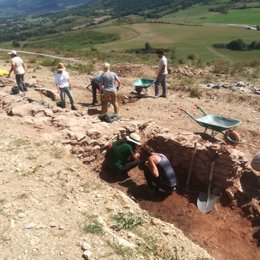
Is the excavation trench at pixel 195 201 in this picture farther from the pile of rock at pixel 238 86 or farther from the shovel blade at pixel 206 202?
the pile of rock at pixel 238 86

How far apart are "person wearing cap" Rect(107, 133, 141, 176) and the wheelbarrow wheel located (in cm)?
Answer: 269

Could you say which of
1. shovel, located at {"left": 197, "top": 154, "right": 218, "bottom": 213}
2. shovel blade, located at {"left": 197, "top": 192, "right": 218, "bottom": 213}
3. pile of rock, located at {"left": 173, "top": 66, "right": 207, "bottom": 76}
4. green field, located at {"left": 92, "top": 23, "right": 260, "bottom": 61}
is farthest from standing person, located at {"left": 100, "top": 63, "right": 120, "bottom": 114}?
green field, located at {"left": 92, "top": 23, "right": 260, "bottom": 61}

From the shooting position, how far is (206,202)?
28.6ft

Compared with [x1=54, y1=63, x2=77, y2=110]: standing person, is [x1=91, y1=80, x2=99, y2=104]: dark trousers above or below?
below

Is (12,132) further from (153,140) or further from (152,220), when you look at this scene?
(152,220)

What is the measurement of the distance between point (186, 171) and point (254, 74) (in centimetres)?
1155

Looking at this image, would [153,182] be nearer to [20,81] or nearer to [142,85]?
[142,85]

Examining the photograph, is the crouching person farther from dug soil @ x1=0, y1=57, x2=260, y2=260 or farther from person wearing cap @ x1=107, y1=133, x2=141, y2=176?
person wearing cap @ x1=107, y1=133, x2=141, y2=176

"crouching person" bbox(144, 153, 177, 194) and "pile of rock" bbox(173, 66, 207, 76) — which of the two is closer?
"crouching person" bbox(144, 153, 177, 194)

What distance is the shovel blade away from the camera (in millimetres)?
8594

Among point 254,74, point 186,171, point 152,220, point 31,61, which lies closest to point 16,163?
point 152,220

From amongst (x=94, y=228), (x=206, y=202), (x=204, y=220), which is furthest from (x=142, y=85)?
(x=94, y=228)

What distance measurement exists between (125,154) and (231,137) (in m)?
3.26

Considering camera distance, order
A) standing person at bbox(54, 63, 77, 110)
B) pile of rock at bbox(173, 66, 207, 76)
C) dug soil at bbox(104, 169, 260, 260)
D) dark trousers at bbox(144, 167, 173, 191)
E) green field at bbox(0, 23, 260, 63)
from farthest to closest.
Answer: green field at bbox(0, 23, 260, 63), pile of rock at bbox(173, 66, 207, 76), standing person at bbox(54, 63, 77, 110), dark trousers at bbox(144, 167, 173, 191), dug soil at bbox(104, 169, 260, 260)
